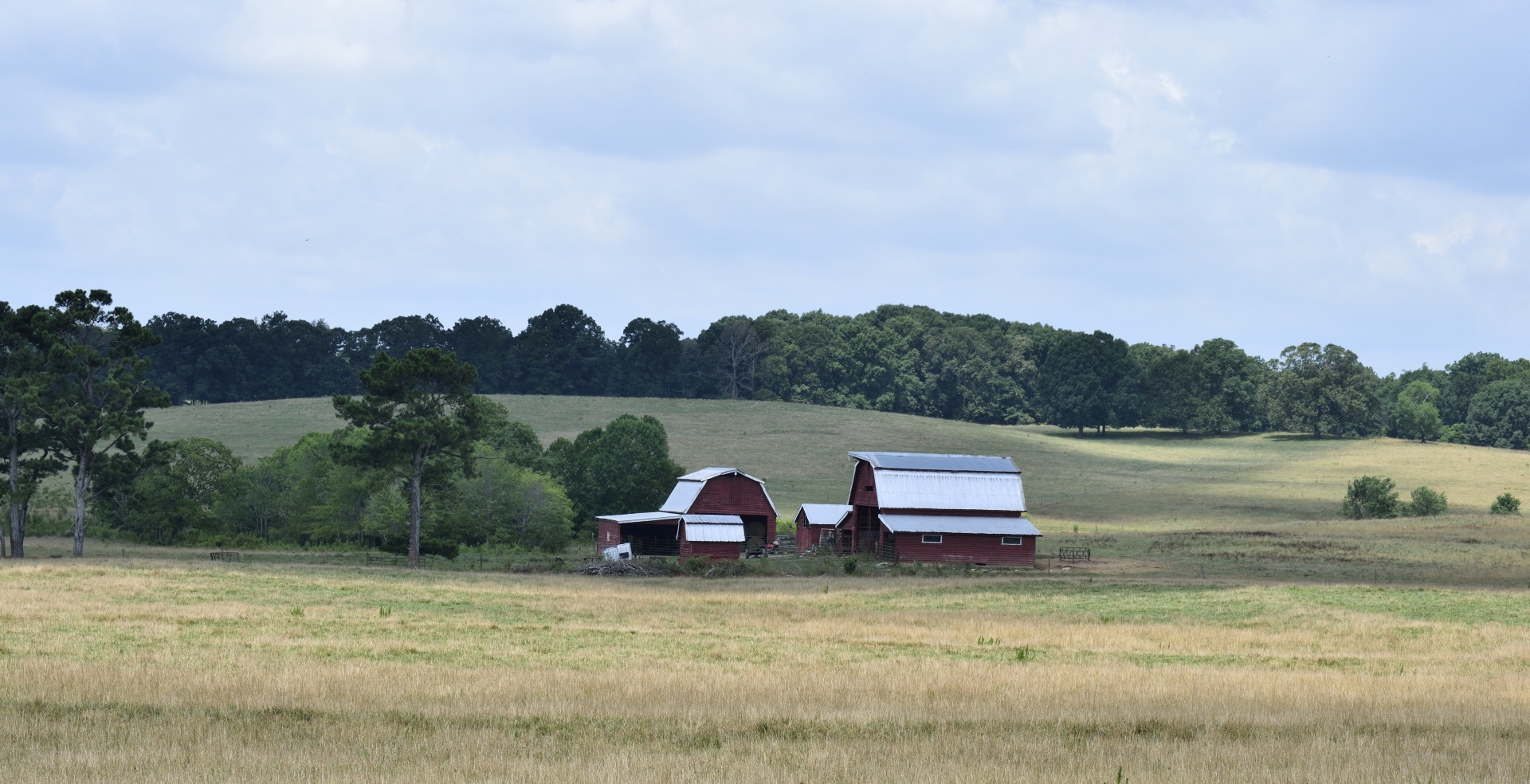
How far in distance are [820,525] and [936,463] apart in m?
8.12

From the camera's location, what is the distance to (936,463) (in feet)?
247

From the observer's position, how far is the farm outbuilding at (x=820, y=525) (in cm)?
7744

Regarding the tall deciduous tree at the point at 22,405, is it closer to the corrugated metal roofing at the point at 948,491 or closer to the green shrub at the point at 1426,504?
the corrugated metal roofing at the point at 948,491

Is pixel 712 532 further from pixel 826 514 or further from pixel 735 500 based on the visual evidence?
pixel 826 514

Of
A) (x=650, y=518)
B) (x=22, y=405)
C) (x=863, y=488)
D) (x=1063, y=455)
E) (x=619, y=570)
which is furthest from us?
(x=1063, y=455)

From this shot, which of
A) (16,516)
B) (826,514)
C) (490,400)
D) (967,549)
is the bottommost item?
(967,549)

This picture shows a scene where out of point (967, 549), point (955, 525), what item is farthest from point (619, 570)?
point (967, 549)

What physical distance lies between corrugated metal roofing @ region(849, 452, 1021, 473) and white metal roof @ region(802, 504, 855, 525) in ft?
12.2

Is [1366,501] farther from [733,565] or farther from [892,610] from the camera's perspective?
[892,610]

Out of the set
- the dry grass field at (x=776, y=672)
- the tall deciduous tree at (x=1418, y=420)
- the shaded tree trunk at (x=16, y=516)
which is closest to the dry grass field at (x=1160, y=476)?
the dry grass field at (x=776, y=672)

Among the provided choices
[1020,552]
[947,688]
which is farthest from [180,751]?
[1020,552]

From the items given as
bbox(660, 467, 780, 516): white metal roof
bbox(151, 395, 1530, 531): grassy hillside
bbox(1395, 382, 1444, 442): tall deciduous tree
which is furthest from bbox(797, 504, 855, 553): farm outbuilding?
bbox(1395, 382, 1444, 442): tall deciduous tree

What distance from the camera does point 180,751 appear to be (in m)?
14.7

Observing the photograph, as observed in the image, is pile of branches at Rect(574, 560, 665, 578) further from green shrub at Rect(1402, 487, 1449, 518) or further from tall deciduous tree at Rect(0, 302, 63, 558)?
green shrub at Rect(1402, 487, 1449, 518)
